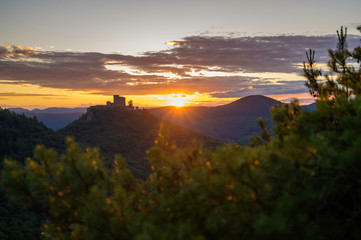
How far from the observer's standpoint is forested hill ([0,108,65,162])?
2442 inches

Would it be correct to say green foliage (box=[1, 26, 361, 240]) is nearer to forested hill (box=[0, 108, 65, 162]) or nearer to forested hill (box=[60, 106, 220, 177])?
forested hill (box=[0, 108, 65, 162])

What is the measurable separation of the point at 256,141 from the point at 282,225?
10.1 metres

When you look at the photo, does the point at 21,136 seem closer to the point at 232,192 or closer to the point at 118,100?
the point at 232,192

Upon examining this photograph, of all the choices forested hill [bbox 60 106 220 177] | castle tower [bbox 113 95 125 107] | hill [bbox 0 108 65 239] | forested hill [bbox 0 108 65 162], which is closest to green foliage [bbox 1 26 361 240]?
hill [bbox 0 108 65 239]

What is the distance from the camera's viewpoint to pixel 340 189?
157 inches

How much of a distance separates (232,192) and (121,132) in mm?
120229

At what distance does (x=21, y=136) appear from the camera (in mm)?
71875

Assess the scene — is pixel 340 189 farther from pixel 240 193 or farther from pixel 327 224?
pixel 240 193

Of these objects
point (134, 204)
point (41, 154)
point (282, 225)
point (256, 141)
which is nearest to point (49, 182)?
point (41, 154)

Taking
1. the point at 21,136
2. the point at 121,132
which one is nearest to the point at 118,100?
the point at 121,132

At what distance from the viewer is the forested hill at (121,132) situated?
102m

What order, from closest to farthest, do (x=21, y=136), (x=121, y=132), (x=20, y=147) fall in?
(x=20, y=147)
(x=21, y=136)
(x=121, y=132)

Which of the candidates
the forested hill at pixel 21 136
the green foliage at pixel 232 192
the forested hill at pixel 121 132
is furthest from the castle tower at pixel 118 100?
the green foliage at pixel 232 192

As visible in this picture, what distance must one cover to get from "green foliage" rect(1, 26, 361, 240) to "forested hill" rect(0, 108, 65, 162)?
62.6m
